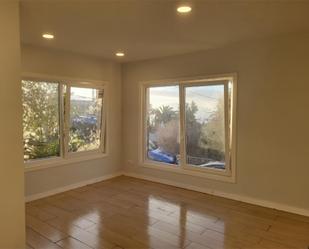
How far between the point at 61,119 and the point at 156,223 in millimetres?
2475

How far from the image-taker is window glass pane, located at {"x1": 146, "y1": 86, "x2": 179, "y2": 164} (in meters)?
4.96

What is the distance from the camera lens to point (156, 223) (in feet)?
10.8

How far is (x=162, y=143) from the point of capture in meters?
5.20

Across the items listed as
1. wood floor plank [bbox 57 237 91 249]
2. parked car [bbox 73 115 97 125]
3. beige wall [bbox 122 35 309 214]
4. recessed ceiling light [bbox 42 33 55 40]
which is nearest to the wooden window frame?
parked car [bbox 73 115 97 125]

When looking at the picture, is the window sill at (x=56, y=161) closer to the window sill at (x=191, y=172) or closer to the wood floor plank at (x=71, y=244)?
the window sill at (x=191, y=172)

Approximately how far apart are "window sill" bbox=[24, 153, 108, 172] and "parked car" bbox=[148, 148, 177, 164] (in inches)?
38.6

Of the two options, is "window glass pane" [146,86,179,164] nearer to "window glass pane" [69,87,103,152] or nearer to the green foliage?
the green foliage

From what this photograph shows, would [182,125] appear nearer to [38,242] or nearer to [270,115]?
[270,115]

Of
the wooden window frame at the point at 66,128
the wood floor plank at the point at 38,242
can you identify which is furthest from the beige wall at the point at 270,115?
the wood floor plank at the point at 38,242

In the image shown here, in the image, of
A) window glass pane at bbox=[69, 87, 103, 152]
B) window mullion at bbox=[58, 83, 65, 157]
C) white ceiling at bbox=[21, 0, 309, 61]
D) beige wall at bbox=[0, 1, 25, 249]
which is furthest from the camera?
window glass pane at bbox=[69, 87, 103, 152]

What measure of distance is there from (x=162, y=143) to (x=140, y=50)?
6.20 feet

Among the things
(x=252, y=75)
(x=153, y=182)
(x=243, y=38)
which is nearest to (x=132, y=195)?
(x=153, y=182)

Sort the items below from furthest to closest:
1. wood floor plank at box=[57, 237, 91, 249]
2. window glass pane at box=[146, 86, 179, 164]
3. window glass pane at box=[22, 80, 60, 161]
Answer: window glass pane at box=[146, 86, 179, 164] → window glass pane at box=[22, 80, 60, 161] → wood floor plank at box=[57, 237, 91, 249]

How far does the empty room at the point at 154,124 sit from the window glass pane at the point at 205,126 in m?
0.03
